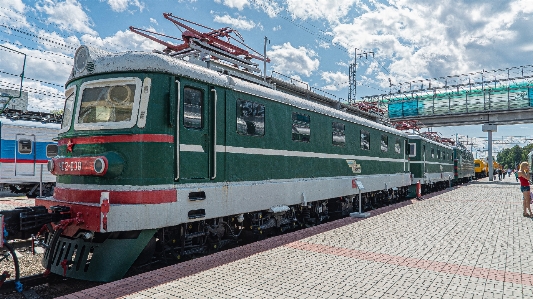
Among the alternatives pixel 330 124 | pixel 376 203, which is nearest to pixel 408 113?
pixel 376 203

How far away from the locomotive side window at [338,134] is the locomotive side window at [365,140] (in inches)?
65.3

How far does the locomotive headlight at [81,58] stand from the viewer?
6.58 m

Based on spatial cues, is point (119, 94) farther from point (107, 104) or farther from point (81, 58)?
point (81, 58)

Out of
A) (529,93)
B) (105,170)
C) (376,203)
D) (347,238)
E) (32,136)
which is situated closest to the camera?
(105,170)

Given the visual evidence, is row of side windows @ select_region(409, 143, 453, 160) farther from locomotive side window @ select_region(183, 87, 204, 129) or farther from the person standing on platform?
locomotive side window @ select_region(183, 87, 204, 129)

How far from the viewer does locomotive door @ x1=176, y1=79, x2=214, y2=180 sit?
21.0 ft

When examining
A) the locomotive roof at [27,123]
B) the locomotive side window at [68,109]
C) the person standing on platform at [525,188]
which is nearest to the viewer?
the locomotive side window at [68,109]

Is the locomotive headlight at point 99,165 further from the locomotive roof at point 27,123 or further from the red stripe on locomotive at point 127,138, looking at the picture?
the locomotive roof at point 27,123

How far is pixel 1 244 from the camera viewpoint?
17.0 feet

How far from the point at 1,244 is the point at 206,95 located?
3.69m

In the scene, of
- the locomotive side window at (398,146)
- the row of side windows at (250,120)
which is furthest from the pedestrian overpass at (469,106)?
the row of side windows at (250,120)

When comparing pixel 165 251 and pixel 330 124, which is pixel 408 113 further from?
pixel 165 251

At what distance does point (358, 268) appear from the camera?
20.4 feet

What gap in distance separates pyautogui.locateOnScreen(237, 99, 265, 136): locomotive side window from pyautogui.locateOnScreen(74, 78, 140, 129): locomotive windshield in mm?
2186
